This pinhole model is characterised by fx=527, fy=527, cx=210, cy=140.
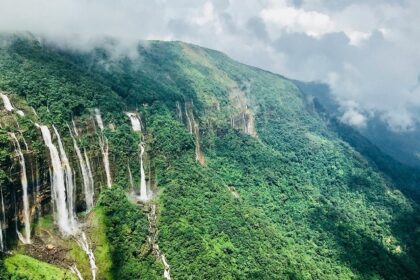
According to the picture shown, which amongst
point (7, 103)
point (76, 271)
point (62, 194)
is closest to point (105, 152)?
point (62, 194)

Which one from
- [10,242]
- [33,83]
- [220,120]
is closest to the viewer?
[10,242]

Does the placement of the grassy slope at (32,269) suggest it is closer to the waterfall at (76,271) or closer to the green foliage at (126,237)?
the waterfall at (76,271)

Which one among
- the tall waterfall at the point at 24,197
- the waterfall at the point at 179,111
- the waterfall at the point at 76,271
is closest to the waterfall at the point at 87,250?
the waterfall at the point at 76,271

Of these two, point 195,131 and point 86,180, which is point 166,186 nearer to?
point 86,180

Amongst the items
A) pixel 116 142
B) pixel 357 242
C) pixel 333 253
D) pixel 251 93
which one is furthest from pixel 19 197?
pixel 251 93

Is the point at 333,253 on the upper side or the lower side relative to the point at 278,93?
lower

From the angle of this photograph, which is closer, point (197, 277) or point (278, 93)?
point (197, 277)

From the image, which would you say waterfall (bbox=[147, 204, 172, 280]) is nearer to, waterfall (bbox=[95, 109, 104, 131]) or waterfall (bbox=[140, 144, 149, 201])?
waterfall (bbox=[140, 144, 149, 201])

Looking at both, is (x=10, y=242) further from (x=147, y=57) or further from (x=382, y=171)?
(x=382, y=171)

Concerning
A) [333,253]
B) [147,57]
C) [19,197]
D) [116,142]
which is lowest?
[333,253]

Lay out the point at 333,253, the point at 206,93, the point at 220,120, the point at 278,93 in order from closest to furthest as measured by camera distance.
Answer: the point at 333,253 → the point at 220,120 → the point at 206,93 → the point at 278,93
